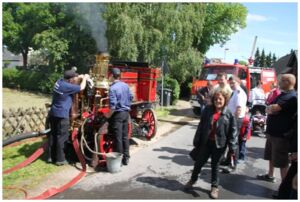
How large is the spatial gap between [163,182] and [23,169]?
7.50 feet

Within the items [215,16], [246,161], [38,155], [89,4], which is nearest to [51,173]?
[38,155]

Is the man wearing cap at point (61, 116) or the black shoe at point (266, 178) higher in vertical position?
the man wearing cap at point (61, 116)

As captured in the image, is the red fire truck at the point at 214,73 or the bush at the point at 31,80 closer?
the red fire truck at the point at 214,73

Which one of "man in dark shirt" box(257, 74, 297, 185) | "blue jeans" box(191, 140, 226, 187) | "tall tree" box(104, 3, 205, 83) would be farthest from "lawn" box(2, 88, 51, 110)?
"man in dark shirt" box(257, 74, 297, 185)

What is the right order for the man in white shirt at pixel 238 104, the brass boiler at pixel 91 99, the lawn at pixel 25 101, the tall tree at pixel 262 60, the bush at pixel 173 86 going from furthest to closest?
1. the tall tree at pixel 262 60
2. the bush at pixel 173 86
3. the lawn at pixel 25 101
4. the brass boiler at pixel 91 99
5. the man in white shirt at pixel 238 104

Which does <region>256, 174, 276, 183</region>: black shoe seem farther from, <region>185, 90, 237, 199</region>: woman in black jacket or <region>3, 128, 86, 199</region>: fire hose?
<region>3, 128, 86, 199</region>: fire hose

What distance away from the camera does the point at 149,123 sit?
947cm

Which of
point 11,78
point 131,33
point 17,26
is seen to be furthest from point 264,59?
point 131,33

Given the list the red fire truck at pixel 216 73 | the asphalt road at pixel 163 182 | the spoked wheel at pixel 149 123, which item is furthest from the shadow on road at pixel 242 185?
the red fire truck at pixel 216 73

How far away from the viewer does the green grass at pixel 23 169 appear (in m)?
5.41

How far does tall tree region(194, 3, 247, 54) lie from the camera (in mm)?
28870

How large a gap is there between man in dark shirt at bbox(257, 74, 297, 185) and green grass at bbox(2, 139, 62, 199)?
136 inches

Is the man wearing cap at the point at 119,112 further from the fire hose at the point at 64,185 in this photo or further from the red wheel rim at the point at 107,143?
the fire hose at the point at 64,185

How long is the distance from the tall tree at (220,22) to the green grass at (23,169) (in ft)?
73.0
